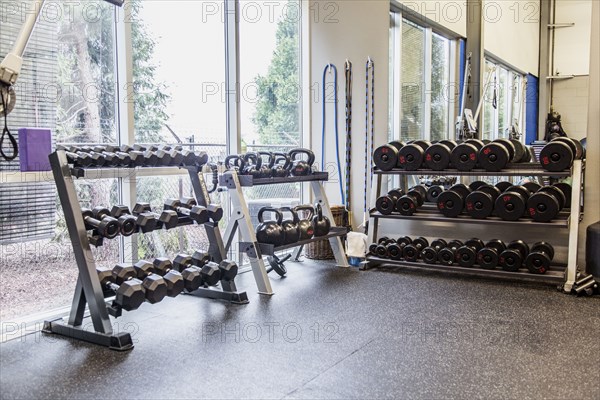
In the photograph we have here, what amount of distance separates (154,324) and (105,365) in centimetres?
61

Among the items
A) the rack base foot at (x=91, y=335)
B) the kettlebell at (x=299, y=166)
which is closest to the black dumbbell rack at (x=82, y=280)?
the rack base foot at (x=91, y=335)

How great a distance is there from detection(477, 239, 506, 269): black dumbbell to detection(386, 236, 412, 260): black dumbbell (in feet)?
1.97

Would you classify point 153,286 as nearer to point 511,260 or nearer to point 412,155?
point 412,155

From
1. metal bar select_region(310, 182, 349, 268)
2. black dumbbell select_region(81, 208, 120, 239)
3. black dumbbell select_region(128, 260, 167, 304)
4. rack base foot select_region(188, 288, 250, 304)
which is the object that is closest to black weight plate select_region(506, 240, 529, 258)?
metal bar select_region(310, 182, 349, 268)

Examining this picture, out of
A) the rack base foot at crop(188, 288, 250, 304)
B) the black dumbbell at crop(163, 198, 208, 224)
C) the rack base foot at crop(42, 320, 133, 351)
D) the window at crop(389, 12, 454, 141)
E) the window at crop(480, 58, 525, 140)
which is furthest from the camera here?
the window at crop(480, 58, 525, 140)

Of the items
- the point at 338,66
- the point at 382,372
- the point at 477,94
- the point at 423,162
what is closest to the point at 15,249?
the point at 382,372

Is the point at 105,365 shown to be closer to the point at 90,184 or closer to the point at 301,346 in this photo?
the point at 301,346

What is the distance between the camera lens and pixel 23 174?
2750 mm

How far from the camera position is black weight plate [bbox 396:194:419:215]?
420cm

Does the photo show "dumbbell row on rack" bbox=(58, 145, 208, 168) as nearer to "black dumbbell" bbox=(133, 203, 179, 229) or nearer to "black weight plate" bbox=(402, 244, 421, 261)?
"black dumbbell" bbox=(133, 203, 179, 229)

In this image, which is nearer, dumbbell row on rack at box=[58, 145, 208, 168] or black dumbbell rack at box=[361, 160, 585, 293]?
dumbbell row on rack at box=[58, 145, 208, 168]

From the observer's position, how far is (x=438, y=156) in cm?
402

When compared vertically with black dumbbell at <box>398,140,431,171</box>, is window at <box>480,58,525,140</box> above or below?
above

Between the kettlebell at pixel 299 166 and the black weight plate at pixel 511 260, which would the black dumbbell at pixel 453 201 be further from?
the kettlebell at pixel 299 166
